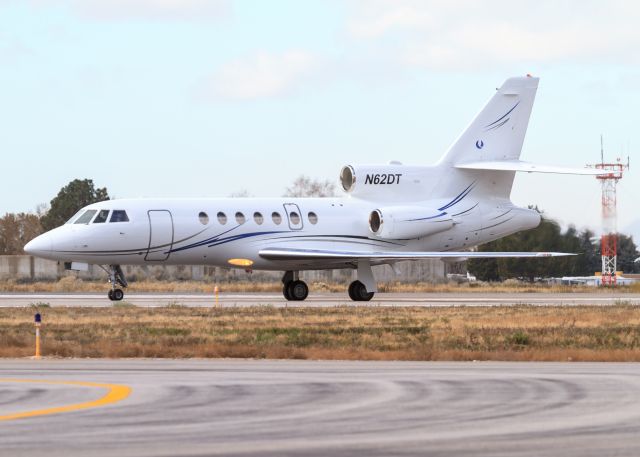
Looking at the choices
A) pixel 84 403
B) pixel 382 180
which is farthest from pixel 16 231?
pixel 84 403

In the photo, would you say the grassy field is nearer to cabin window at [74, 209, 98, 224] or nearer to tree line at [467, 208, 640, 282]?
cabin window at [74, 209, 98, 224]

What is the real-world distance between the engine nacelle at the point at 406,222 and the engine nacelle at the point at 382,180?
2.82 feet

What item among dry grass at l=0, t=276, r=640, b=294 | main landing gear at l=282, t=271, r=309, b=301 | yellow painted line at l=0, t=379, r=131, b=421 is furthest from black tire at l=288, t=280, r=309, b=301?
yellow painted line at l=0, t=379, r=131, b=421

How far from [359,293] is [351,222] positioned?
2871 millimetres

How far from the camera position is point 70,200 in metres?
104

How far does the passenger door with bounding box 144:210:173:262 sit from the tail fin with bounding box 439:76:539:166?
476 inches

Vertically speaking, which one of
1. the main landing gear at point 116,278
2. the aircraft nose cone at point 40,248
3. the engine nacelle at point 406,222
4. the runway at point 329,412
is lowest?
the runway at point 329,412

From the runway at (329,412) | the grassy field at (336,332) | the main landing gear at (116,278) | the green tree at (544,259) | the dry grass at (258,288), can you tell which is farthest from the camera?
the green tree at (544,259)

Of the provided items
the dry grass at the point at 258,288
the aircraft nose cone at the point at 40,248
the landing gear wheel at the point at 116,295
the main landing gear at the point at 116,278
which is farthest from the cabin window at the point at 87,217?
the dry grass at the point at 258,288

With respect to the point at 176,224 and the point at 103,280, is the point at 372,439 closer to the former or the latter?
the point at 176,224

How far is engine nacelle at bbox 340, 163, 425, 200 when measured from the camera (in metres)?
49.8

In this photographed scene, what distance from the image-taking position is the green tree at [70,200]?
103 meters

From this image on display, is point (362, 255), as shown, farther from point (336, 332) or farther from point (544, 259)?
point (544, 259)

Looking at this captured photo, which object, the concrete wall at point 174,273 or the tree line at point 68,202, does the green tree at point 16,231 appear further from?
the concrete wall at point 174,273
